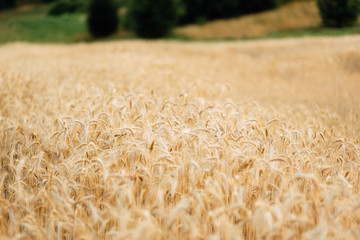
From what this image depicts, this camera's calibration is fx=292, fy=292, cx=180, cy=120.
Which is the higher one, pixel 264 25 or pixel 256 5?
pixel 256 5

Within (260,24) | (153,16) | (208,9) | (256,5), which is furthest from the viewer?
(208,9)

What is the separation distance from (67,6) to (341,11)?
1701 inches

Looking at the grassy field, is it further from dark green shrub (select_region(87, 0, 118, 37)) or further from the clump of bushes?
dark green shrub (select_region(87, 0, 118, 37))

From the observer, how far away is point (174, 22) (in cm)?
3156

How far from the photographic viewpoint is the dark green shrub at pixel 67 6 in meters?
44.7

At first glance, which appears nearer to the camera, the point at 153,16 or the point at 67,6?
the point at 153,16

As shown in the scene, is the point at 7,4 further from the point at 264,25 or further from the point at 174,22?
the point at 264,25

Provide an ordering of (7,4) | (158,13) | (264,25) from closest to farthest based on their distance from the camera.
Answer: (264,25), (158,13), (7,4)

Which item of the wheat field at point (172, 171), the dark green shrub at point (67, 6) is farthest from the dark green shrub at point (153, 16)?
the wheat field at point (172, 171)

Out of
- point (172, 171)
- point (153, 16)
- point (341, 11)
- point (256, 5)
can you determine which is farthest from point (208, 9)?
point (172, 171)

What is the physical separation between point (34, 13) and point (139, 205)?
170 ft

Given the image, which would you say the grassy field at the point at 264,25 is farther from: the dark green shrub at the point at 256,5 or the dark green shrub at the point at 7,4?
the dark green shrub at the point at 7,4

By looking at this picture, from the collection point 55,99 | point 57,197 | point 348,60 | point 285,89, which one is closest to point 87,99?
point 55,99

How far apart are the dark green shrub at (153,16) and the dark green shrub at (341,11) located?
16.6m
